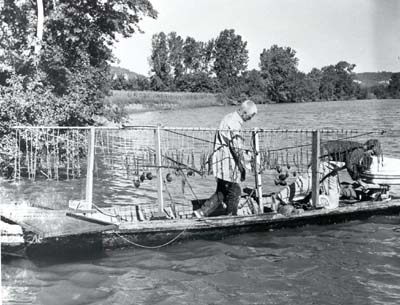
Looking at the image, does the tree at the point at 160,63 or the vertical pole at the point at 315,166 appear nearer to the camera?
the vertical pole at the point at 315,166

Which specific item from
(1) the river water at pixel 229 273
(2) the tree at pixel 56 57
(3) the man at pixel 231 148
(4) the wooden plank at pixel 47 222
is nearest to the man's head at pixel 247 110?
(3) the man at pixel 231 148

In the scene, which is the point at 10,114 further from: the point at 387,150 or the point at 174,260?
the point at 387,150

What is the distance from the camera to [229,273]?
24.6 ft

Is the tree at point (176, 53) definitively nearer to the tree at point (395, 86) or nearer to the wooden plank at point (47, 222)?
the tree at point (395, 86)

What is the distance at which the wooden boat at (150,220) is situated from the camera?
738cm

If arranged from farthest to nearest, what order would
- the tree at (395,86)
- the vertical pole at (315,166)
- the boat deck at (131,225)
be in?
1. the tree at (395,86)
2. the vertical pole at (315,166)
3. the boat deck at (131,225)

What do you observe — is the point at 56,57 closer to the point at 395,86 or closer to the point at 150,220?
the point at 150,220

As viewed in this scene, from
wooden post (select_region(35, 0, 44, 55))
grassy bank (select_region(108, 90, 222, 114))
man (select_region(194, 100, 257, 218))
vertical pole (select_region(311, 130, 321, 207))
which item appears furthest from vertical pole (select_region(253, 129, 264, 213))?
grassy bank (select_region(108, 90, 222, 114))

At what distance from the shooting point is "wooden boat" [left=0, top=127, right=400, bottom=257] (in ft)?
24.2

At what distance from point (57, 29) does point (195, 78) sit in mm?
74914

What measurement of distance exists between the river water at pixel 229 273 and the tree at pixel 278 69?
78.7m

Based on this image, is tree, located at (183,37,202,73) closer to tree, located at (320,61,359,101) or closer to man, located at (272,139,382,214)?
tree, located at (320,61,359,101)

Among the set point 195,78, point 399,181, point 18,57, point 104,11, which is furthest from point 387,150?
point 195,78

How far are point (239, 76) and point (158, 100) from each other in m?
38.6
